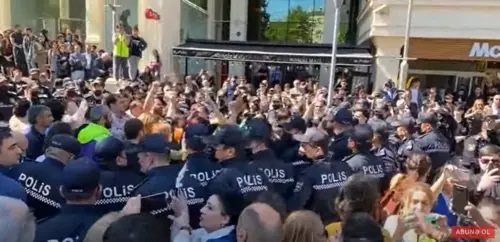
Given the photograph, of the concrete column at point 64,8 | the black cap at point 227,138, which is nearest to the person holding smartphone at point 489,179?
the black cap at point 227,138

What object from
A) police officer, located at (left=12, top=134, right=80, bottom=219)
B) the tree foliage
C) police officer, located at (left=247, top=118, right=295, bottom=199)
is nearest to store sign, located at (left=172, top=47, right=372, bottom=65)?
the tree foliage

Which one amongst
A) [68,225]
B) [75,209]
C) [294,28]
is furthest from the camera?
[294,28]

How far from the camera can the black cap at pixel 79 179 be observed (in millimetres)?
3584

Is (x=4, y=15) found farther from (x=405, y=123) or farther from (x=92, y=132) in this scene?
(x=405, y=123)

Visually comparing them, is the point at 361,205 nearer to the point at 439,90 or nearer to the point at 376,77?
the point at 376,77

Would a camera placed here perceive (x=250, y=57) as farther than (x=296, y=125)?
Yes

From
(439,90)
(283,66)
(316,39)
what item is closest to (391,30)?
(439,90)

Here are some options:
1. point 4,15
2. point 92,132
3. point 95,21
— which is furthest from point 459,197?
point 4,15

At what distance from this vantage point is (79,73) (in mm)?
17031

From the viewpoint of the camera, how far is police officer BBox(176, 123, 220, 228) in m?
4.47

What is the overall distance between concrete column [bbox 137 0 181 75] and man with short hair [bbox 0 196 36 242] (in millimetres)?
18306

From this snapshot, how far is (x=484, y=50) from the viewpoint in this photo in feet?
68.0

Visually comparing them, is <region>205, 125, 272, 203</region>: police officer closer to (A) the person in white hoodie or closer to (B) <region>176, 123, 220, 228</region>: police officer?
(B) <region>176, 123, 220, 228</region>: police officer

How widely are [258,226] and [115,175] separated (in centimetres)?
176
